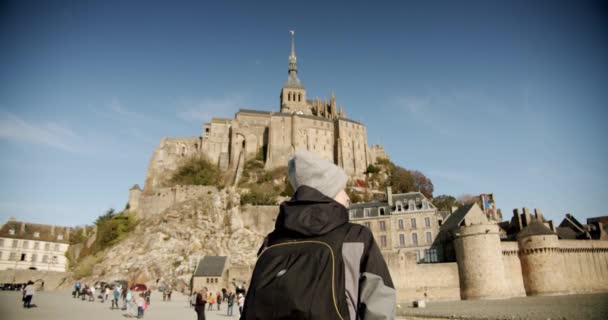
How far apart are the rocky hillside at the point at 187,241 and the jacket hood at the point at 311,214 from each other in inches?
1367

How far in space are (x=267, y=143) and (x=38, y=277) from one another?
37.3 m

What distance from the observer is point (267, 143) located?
66438 mm

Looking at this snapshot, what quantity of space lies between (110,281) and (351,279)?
38012 mm

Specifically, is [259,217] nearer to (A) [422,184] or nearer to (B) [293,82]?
(A) [422,184]

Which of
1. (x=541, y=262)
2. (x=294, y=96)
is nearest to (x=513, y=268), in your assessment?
(x=541, y=262)

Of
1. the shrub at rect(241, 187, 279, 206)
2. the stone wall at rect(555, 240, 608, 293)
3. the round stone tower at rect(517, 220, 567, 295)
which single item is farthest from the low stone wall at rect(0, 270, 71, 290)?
the stone wall at rect(555, 240, 608, 293)

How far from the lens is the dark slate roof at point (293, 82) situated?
275 feet

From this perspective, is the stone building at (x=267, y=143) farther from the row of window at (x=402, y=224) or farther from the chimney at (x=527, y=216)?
the chimney at (x=527, y=216)

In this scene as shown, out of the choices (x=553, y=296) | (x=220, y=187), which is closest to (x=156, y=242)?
(x=220, y=187)

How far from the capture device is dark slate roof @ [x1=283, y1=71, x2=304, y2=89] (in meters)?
83.8

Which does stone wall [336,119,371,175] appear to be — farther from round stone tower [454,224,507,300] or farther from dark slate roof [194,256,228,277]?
round stone tower [454,224,507,300]

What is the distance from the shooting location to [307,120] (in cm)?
6806

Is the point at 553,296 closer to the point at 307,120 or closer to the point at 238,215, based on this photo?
the point at 238,215

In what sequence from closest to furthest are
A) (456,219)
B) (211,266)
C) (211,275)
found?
(211,275)
(211,266)
(456,219)
